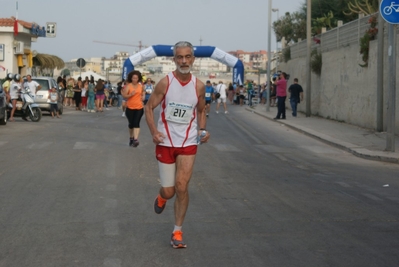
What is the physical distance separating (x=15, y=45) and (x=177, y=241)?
44.9 meters

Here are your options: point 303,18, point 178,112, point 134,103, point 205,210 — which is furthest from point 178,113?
point 303,18

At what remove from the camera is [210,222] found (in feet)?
26.3

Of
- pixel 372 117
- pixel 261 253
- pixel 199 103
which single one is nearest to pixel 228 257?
pixel 261 253

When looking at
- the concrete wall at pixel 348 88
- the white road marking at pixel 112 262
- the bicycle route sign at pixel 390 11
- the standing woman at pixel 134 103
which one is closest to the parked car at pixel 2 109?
the standing woman at pixel 134 103

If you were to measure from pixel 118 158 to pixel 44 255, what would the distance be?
800 centimetres

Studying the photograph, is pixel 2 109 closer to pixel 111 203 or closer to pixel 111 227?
pixel 111 203

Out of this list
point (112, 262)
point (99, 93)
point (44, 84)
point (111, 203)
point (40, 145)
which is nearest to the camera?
point (112, 262)

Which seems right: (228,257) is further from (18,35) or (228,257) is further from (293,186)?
(18,35)

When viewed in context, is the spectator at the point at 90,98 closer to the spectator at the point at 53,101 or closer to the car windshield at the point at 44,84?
the car windshield at the point at 44,84

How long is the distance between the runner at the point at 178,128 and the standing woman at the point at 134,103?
994 centimetres

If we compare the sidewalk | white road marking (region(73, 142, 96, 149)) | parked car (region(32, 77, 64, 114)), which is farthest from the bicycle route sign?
parked car (region(32, 77, 64, 114))

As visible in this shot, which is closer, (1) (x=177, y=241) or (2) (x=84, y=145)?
(1) (x=177, y=241)

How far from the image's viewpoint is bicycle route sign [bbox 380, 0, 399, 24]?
16234 mm

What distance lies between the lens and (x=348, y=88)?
1099 inches
